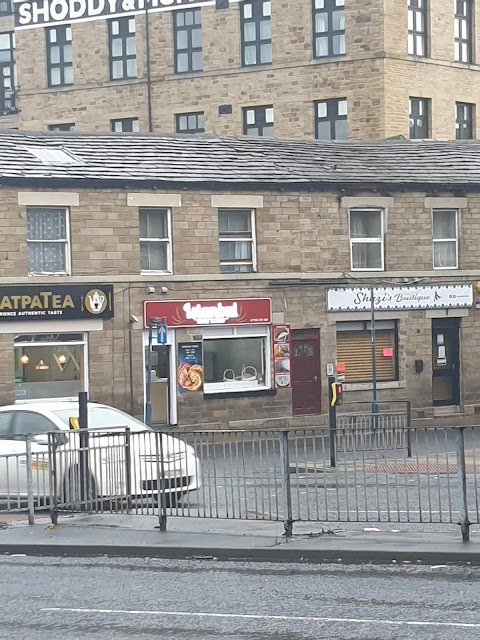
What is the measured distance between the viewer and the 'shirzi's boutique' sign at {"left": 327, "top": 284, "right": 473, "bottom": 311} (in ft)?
106

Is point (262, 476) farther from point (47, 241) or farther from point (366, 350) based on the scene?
point (366, 350)

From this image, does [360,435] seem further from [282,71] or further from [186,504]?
[282,71]

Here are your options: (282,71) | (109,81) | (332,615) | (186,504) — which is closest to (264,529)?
(186,504)

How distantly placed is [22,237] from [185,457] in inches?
588

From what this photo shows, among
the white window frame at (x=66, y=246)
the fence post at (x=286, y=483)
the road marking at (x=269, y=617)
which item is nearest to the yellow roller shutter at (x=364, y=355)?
the white window frame at (x=66, y=246)

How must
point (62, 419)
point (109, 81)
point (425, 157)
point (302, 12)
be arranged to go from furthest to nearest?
point (109, 81) < point (302, 12) < point (425, 157) < point (62, 419)

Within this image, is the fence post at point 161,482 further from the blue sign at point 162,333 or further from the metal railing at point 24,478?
the blue sign at point 162,333

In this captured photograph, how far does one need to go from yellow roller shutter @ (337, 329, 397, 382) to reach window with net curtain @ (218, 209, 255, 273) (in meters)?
3.21

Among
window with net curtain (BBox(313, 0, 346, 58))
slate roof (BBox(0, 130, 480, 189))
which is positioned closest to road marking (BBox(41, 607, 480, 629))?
slate roof (BBox(0, 130, 480, 189))

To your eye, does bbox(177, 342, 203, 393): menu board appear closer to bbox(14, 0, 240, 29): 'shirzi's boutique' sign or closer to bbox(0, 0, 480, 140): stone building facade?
bbox(0, 0, 480, 140): stone building facade

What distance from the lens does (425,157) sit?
114 ft

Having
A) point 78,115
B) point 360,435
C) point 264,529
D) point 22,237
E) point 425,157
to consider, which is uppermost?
point 78,115

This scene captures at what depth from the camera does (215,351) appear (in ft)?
102

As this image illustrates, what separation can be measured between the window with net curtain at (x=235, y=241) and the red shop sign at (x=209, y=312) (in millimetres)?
870
